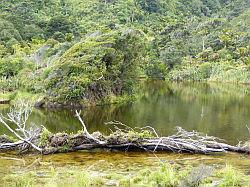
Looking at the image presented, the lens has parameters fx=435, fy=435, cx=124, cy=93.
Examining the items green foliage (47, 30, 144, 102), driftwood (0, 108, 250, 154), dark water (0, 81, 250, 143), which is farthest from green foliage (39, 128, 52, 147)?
green foliage (47, 30, 144, 102)

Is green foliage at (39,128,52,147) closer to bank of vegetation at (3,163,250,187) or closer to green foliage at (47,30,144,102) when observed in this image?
bank of vegetation at (3,163,250,187)

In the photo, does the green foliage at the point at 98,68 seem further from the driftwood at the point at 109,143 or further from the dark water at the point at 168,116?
the driftwood at the point at 109,143

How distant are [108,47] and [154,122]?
16.1 metres

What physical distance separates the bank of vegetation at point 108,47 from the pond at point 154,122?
11.4 ft

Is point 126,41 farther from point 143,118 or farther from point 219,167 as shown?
point 219,167

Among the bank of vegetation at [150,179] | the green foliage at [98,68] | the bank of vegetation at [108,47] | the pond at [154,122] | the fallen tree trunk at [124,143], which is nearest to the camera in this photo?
the bank of vegetation at [150,179]

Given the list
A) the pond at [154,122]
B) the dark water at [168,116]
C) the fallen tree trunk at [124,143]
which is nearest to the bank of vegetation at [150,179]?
the pond at [154,122]

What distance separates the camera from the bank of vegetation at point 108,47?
4400 cm

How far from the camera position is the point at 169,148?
68.9 feet

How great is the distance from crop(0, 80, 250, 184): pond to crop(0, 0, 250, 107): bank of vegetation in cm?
347

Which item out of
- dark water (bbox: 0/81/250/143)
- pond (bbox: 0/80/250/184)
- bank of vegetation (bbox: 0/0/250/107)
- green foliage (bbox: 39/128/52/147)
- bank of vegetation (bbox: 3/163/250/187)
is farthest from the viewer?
bank of vegetation (bbox: 0/0/250/107)

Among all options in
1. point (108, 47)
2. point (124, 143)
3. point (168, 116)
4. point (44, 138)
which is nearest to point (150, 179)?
point (124, 143)

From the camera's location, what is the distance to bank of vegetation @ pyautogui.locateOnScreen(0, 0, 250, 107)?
144 feet

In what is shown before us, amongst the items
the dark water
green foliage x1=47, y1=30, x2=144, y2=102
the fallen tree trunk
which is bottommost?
the dark water
